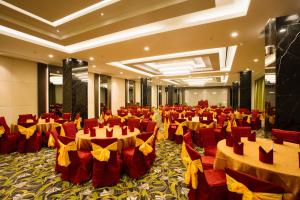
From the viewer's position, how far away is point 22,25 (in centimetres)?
446

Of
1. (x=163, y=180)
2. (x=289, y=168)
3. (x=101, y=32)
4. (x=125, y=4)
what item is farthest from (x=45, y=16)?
(x=289, y=168)

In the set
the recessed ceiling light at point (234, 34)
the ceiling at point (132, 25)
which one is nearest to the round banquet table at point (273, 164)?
the ceiling at point (132, 25)

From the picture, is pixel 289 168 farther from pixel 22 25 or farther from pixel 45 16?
pixel 22 25

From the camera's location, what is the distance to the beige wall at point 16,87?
686 centimetres

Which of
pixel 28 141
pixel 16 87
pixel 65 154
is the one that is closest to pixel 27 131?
pixel 28 141

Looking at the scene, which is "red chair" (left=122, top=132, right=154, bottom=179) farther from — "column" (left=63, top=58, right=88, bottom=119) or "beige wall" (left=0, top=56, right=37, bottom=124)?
"beige wall" (left=0, top=56, right=37, bottom=124)

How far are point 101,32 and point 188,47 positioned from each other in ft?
9.35

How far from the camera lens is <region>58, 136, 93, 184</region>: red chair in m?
2.98

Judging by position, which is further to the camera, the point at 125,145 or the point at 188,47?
the point at 188,47

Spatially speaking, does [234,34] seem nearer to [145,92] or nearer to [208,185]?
[208,185]

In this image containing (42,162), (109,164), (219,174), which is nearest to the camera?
(219,174)

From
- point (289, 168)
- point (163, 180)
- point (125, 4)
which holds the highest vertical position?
point (125, 4)

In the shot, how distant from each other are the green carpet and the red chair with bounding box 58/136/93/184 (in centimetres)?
11

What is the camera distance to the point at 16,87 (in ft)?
23.8
